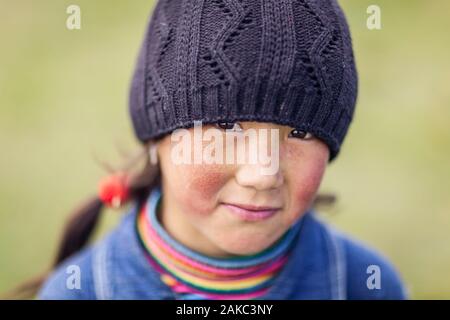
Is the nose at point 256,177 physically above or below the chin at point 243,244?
above

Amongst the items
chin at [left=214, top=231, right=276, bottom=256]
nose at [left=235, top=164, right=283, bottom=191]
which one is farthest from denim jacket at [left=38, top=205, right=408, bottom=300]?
nose at [left=235, top=164, right=283, bottom=191]

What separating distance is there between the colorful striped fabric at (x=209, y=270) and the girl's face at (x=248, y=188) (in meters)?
0.06

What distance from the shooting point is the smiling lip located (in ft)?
3.75

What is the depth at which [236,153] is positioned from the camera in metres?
1.11

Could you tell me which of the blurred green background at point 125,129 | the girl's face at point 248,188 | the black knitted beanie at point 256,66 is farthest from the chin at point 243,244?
the blurred green background at point 125,129

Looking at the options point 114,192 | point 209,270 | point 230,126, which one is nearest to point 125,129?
point 114,192

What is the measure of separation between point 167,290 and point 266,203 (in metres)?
0.31

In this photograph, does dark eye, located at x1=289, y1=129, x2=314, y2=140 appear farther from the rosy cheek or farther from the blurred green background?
the blurred green background

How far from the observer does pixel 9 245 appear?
2.00 meters

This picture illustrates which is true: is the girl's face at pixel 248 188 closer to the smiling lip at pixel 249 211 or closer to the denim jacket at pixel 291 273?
the smiling lip at pixel 249 211

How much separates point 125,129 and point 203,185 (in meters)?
1.15

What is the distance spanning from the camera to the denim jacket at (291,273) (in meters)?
1.29

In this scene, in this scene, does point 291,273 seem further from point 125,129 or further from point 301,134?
point 125,129

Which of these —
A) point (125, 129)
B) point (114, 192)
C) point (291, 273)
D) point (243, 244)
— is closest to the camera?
point (243, 244)
